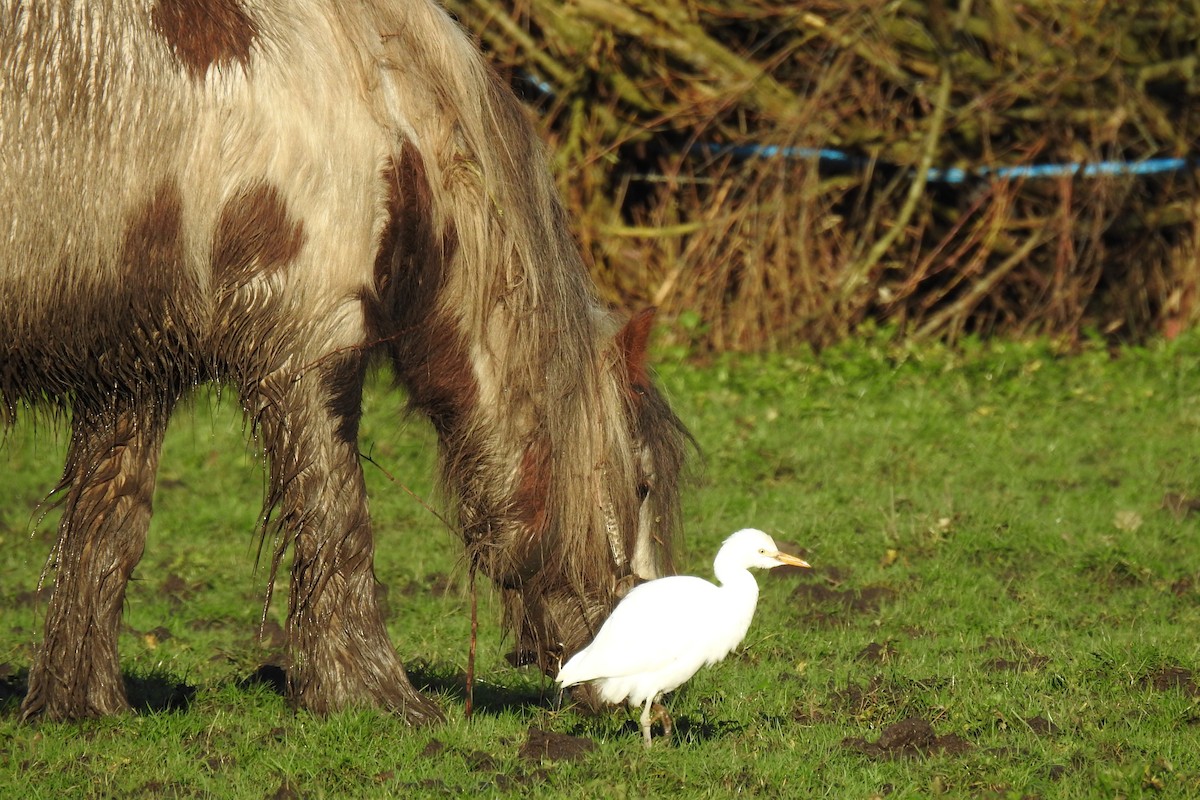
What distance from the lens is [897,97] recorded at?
1035cm

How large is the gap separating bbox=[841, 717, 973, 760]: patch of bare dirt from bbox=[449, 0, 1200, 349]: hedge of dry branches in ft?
19.4

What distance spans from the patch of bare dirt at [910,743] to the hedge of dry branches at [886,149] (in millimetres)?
5910

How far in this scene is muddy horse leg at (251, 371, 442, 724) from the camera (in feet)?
14.3

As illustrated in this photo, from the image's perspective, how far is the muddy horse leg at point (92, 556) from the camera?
4645 millimetres

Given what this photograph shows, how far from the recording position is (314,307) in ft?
13.9

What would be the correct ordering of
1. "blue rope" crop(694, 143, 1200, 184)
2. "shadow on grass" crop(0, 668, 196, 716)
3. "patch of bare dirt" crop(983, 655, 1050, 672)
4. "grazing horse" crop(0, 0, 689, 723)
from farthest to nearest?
"blue rope" crop(694, 143, 1200, 184) → "patch of bare dirt" crop(983, 655, 1050, 672) → "shadow on grass" crop(0, 668, 196, 716) → "grazing horse" crop(0, 0, 689, 723)

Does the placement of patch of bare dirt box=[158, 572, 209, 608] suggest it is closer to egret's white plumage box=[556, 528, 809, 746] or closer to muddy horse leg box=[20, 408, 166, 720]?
muddy horse leg box=[20, 408, 166, 720]

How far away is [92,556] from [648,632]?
5.98 ft

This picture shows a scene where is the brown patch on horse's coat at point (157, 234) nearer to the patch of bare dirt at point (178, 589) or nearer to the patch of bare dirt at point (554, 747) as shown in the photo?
the patch of bare dirt at point (554, 747)

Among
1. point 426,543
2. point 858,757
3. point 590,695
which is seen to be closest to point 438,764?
point 590,695

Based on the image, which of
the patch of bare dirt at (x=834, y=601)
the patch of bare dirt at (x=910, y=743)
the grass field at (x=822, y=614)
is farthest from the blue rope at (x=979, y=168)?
the patch of bare dirt at (x=910, y=743)

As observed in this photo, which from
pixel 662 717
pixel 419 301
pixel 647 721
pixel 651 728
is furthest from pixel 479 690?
pixel 419 301

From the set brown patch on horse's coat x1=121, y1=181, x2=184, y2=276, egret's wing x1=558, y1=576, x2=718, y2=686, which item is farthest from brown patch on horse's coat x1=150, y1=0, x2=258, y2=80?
egret's wing x1=558, y1=576, x2=718, y2=686

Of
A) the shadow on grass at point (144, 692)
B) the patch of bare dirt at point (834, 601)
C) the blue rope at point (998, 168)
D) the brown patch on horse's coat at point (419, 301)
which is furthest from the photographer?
the blue rope at point (998, 168)
